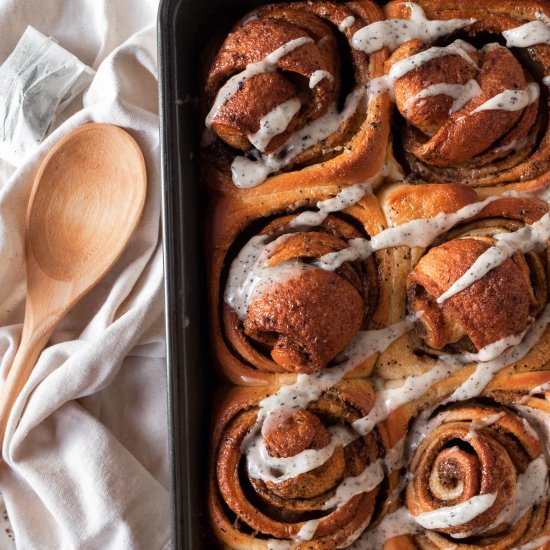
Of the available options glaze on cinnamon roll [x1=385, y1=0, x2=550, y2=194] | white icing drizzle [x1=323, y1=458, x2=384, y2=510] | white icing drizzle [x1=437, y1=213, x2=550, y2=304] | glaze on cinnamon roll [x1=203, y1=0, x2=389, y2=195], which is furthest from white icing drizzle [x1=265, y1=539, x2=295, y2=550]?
glaze on cinnamon roll [x1=385, y1=0, x2=550, y2=194]

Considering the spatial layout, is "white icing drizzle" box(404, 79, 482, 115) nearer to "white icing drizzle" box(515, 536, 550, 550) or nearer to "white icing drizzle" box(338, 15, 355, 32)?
"white icing drizzle" box(338, 15, 355, 32)

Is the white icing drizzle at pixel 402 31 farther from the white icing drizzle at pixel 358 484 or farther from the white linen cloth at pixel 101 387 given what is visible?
Result: the white icing drizzle at pixel 358 484

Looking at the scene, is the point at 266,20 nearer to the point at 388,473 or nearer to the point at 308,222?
the point at 308,222

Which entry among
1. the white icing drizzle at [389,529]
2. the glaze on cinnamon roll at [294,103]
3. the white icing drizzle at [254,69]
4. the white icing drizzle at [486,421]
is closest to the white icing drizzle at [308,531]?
the white icing drizzle at [389,529]

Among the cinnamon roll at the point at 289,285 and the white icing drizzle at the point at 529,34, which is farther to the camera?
the white icing drizzle at the point at 529,34

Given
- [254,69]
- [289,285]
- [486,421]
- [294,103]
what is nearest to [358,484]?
[486,421]

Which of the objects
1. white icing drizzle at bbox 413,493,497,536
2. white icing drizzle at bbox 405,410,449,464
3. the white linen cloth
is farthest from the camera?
the white linen cloth

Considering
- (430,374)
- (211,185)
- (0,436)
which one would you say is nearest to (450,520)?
(430,374)
